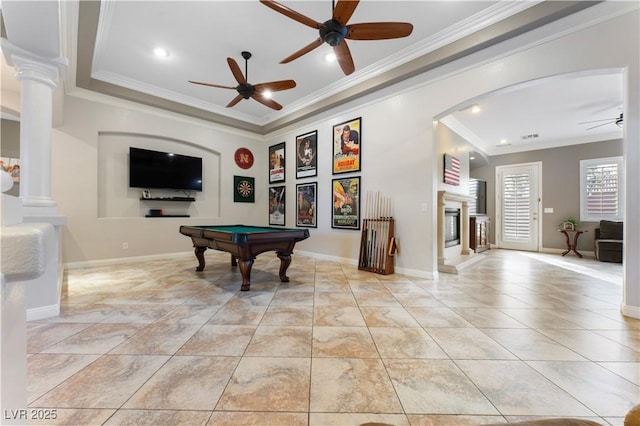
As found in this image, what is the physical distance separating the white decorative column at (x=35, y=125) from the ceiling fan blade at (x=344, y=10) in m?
2.94

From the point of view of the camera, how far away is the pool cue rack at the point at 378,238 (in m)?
4.32

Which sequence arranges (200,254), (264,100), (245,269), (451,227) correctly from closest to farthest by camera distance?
(245,269) → (264,100) → (200,254) → (451,227)

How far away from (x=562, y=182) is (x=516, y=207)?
47.2 inches

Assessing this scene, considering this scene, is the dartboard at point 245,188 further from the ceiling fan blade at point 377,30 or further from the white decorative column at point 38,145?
the ceiling fan blade at point 377,30

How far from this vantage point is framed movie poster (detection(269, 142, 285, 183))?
262 inches

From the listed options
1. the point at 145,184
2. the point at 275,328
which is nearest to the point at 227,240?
the point at 275,328

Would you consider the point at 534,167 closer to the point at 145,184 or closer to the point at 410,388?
the point at 410,388

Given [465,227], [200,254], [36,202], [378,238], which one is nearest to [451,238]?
[465,227]

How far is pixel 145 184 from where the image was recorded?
5234 mm

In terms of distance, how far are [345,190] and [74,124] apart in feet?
16.4

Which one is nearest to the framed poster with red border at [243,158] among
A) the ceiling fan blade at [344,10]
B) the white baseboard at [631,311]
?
the ceiling fan blade at [344,10]

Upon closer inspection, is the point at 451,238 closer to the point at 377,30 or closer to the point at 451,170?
the point at 451,170

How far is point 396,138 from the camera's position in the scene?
4.41m

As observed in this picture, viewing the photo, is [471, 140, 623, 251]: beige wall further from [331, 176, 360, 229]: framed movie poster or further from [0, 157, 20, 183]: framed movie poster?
[0, 157, 20, 183]: framed movie poster
